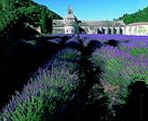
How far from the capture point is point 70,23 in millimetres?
109062

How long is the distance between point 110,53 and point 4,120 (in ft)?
44.4

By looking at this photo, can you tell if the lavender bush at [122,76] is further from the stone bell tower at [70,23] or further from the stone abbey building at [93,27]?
the stone abbey building at [93,27]

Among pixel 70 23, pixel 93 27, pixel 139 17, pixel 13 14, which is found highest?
pixel 13 14

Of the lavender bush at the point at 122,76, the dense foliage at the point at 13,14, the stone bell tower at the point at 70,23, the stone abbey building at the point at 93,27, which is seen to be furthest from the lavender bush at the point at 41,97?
the stone abbey building at the point at 93,27

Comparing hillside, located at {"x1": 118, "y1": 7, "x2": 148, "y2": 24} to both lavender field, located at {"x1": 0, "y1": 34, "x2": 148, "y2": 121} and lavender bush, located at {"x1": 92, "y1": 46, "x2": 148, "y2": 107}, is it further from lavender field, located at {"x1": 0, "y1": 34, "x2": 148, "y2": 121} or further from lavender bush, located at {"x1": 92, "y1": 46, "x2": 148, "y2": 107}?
lavender field, located at {"x1": 0, "y1": 34, "x2": 148, "y2": 121}

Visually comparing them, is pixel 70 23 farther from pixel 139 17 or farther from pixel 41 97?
pixel 41 97

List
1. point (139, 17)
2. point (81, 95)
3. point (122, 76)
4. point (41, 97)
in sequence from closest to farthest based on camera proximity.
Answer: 1. point (41, 97)
2. point (81, 95)
3. point (122, 76)
4. point (139, 17)

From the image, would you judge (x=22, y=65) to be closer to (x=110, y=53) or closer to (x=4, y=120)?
(x=110, y=53)

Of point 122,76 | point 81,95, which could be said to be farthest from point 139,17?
point 81,95

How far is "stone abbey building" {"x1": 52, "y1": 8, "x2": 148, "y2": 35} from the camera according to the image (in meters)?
Result: 111

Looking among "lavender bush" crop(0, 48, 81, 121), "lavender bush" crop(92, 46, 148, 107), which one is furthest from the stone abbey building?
"lavender bush" crop(0, 48, 81, 121)

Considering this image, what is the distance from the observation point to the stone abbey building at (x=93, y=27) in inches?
4353

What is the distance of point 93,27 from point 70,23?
1246 centimetres

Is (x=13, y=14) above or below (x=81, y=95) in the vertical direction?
above
